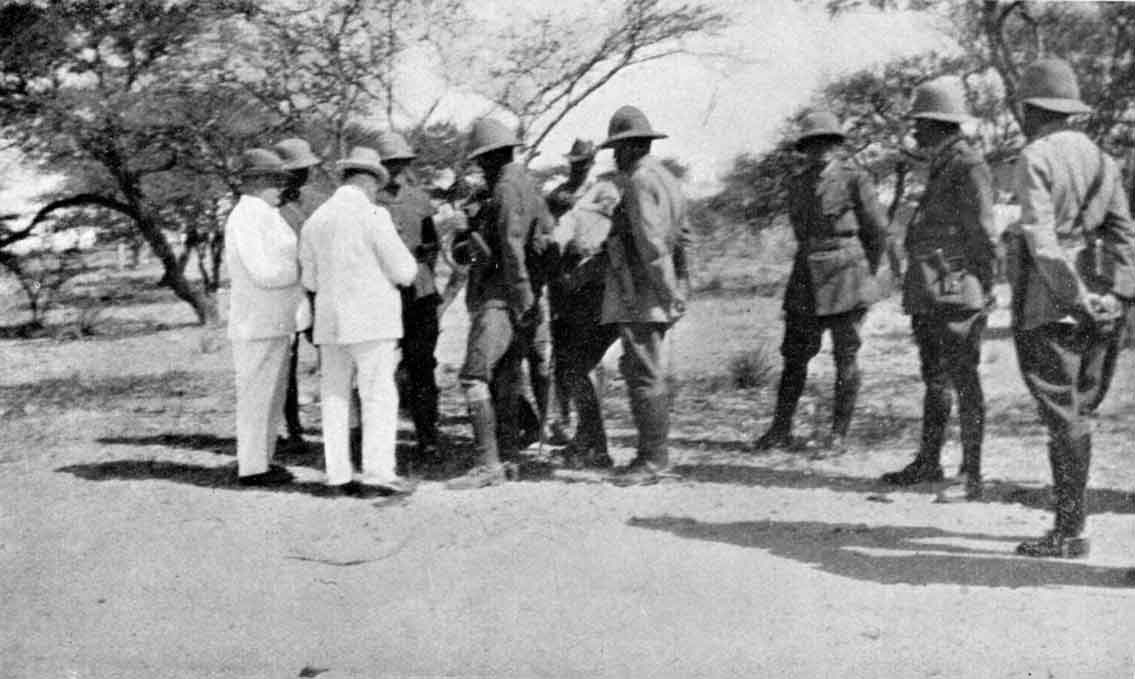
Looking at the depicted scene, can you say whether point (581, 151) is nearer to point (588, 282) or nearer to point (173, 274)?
point (588, 282)

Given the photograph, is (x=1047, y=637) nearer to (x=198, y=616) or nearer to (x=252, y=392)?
(x=198, y=616)

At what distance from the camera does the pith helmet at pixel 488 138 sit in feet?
18.1

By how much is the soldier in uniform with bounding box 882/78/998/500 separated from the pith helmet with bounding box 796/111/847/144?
2.14 feet

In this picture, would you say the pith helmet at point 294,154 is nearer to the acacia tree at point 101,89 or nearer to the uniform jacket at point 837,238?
the uniform jacket at point 837,238

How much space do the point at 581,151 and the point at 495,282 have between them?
4.27 feet

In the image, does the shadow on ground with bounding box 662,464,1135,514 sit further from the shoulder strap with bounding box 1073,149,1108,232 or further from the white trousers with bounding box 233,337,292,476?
the white trousers with bounding box 233,337,292,476

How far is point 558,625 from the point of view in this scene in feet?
12.3

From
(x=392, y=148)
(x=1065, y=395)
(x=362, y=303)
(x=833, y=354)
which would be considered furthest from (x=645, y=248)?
(x=1065, y=395)

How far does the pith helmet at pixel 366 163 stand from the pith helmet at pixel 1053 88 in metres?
2.92

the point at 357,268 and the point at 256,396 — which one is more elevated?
the point at 357,268

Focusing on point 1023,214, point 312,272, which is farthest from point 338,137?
point 1023,214

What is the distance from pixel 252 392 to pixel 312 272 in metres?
0.73

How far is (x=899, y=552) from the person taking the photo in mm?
4305

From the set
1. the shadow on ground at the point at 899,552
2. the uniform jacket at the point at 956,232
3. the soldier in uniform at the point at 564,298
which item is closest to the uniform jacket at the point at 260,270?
the soldier in uniform at the point at 564,298
